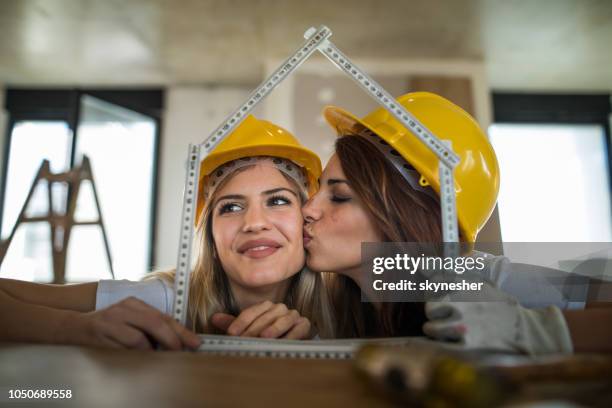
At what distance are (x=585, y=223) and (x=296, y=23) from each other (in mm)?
5875

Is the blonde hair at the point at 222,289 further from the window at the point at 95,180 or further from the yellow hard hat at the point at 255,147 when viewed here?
the window at the point at 95,180

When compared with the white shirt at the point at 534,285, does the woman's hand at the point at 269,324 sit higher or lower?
lower

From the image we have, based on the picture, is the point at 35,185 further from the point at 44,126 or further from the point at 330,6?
the point at 44,126

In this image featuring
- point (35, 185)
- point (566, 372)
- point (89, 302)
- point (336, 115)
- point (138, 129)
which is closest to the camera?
point (566, 372)

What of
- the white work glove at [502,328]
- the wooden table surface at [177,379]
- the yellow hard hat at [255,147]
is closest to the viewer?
the wooden table surface at [177,379]

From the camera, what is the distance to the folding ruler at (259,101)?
4.20 feet

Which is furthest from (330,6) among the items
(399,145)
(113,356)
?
(113,356)

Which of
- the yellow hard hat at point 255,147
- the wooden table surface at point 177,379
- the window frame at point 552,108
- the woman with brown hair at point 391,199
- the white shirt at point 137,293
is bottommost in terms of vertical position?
the wooden table surface at point 177,379

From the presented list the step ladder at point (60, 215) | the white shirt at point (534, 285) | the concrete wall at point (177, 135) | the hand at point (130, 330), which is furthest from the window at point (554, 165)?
the hand at point (130, 330)

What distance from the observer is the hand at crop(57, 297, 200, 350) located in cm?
112

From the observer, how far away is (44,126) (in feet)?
25.3

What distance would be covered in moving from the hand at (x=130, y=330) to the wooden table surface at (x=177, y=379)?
82 millimetres

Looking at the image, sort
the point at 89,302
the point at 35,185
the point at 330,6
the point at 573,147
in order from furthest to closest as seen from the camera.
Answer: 1. the point at 573,147
2. the point at 330,6
3. the point at 35,185
4. the point at 89,302

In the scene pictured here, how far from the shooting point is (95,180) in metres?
6.83
